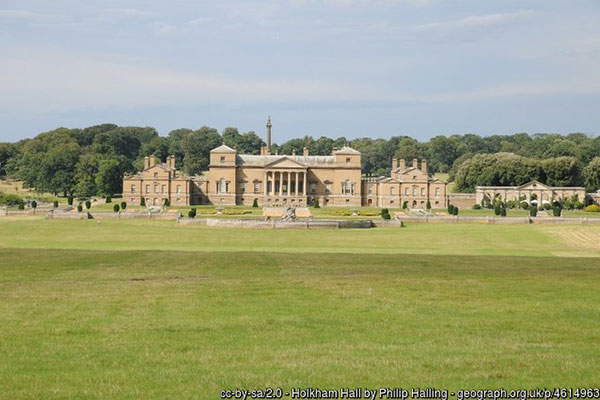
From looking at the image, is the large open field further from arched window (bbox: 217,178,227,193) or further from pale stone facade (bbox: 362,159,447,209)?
arched window (bbox: 217,178,227,193)

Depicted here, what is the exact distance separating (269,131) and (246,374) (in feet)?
366

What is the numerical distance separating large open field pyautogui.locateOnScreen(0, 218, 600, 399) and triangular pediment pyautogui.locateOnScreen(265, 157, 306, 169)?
69089mm

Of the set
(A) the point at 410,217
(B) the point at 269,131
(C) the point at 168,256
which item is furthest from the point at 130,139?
(C) the point at 168,256

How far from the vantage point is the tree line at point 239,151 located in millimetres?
102188

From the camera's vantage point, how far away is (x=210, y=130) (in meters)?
167

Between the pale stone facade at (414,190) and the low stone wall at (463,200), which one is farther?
the low stone wall at (463,200)

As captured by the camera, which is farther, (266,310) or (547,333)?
(266,310)

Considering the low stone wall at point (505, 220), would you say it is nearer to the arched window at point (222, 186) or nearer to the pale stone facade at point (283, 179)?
the pale stone facade at point (283, 179)

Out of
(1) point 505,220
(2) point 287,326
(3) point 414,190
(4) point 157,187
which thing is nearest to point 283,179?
(4) point 157,187

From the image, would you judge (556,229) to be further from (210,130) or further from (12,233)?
(210,130)

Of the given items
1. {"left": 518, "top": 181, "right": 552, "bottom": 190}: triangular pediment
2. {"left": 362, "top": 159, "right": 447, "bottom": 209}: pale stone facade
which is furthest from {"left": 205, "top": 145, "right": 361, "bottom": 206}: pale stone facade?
{"left": 518, "top": 181, "right": 552, "bottom": 190}: triangular pediment

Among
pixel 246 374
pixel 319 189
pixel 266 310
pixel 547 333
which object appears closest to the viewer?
pixel 246 374

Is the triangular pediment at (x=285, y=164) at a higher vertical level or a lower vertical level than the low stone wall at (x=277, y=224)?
higher

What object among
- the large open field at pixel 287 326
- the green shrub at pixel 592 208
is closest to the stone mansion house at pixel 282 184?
the green shrub at pixel 592 208
